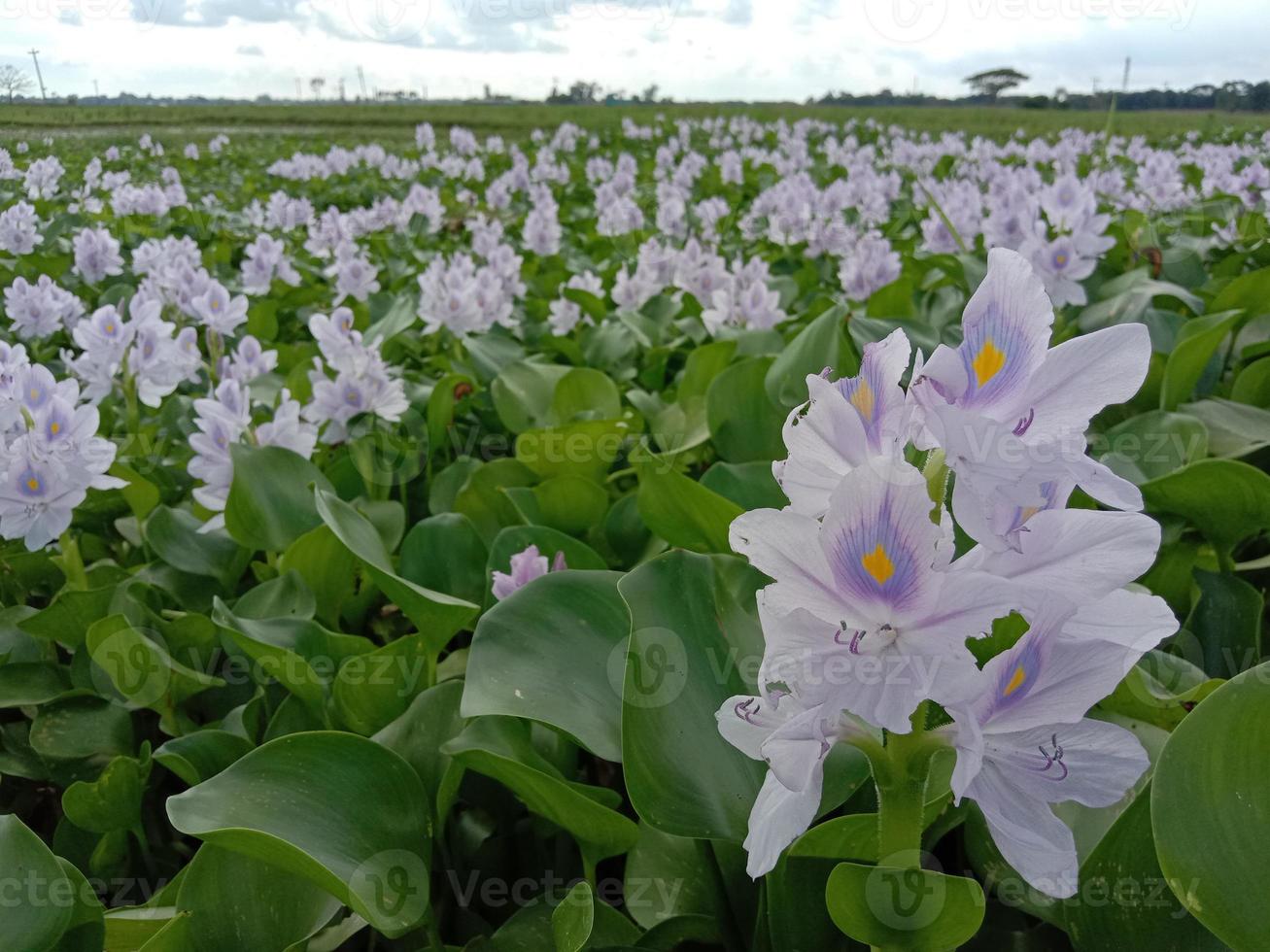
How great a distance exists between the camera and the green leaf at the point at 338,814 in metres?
1.08

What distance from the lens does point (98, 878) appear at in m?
1.59

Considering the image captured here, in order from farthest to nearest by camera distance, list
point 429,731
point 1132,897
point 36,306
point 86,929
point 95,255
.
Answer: point 95,255 < point 36,306 < point 429,731 < point 86,929 < point 1132,897

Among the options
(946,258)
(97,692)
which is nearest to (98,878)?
(97,692)

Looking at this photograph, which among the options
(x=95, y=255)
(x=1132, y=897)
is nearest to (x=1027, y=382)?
(x=1132, y=897)

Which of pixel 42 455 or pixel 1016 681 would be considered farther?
pixel 42 455

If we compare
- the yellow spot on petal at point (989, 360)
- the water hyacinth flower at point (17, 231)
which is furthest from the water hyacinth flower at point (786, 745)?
the water hyacinth flower at point (17, 231)

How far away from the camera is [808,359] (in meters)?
2.05

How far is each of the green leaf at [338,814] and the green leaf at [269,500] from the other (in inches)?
34.2

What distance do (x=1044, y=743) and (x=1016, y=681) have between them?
0.21 feet

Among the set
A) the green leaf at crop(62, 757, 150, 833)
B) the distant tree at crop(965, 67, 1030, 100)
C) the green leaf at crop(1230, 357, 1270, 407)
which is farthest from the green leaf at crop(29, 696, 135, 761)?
the distant tree at crop(965, 67, 1030, 100)

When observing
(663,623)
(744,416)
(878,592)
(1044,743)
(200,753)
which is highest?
(878,592)

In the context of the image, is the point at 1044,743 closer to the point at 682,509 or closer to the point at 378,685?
the point at 682,509

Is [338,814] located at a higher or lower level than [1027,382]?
lower

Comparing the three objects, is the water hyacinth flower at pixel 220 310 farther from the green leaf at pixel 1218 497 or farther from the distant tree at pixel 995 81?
the distant tree at pixel 995 81
